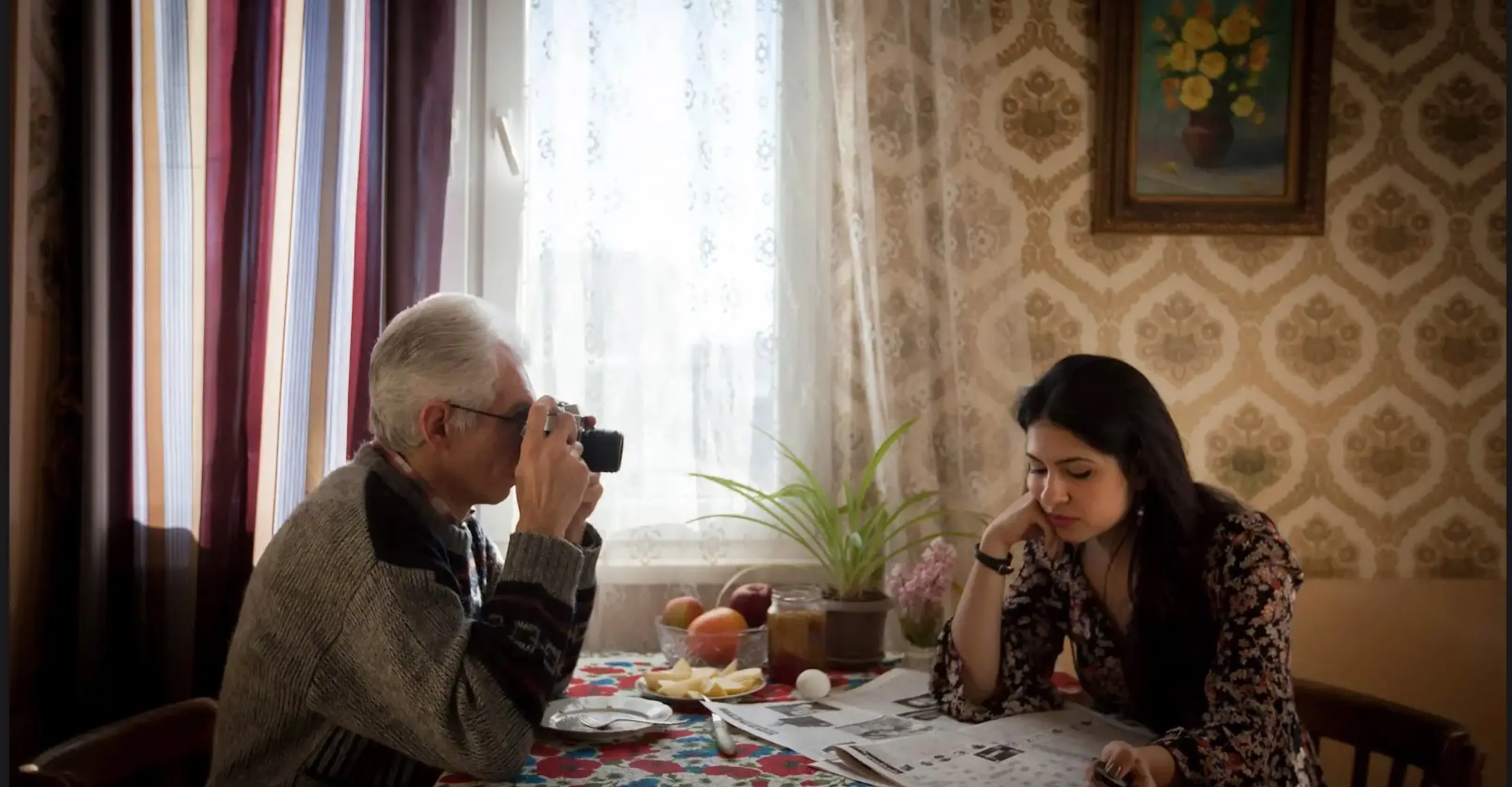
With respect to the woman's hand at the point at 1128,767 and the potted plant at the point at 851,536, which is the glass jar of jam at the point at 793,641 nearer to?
the potted plant at the point at 851,536

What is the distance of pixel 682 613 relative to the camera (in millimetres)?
1926

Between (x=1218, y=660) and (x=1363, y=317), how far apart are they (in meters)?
1.39

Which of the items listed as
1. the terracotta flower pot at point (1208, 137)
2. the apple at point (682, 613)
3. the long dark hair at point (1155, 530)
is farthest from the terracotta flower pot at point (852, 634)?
the terracotta flower pot at point (1208, 137)

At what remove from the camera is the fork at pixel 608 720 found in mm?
1560

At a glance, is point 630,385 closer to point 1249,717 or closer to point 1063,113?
A: point 1063,113

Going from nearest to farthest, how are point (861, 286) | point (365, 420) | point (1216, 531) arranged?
point (1216, 531) < point (365, 420) < point (861, 286)

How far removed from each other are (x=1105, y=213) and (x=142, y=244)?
5.98ft

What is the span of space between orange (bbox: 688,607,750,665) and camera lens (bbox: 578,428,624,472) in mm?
394

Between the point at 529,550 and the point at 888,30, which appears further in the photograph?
the point at 888,30

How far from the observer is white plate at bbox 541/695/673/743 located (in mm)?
1523

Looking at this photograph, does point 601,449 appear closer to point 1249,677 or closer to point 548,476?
point 548,476

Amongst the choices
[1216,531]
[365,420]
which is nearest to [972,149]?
[1216,531]

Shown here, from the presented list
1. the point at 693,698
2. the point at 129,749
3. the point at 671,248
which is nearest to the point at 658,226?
the point at 671,248

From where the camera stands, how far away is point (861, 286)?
2348mm
